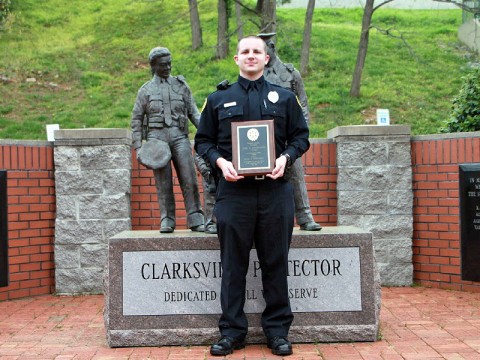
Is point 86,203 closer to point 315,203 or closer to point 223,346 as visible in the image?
point 315,203

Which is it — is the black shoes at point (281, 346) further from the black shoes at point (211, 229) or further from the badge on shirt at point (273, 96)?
the badge on shirt at point (273, 96)

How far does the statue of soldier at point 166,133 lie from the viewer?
5973mm

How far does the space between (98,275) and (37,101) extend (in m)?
12.1

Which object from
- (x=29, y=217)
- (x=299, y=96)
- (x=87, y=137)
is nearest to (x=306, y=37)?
(x=87, y=137)

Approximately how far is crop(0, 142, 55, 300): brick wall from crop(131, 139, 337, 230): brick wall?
100cm

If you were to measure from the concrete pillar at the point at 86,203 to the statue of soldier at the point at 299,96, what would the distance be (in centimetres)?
285

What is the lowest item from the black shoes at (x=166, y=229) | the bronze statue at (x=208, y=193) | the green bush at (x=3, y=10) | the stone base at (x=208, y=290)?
the stone base at (x=208, y=290)

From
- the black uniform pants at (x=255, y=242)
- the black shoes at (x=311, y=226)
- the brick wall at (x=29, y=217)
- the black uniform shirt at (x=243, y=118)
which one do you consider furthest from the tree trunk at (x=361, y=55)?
the black uniform pants at (x=255, y=242)

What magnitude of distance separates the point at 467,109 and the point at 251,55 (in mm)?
4630

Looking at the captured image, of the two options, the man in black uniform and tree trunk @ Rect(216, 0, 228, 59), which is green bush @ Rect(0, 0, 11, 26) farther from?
the man in black uniform

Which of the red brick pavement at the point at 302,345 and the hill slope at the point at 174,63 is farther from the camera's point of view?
the hill slope at the point at 174,63

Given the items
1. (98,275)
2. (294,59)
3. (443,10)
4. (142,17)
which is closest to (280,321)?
(98,275)

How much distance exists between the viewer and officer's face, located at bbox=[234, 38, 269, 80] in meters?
4.94

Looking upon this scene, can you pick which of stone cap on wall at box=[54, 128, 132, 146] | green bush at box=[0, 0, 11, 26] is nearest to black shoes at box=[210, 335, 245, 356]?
stone cap on wall at box=[54, 128, 132, 146]
